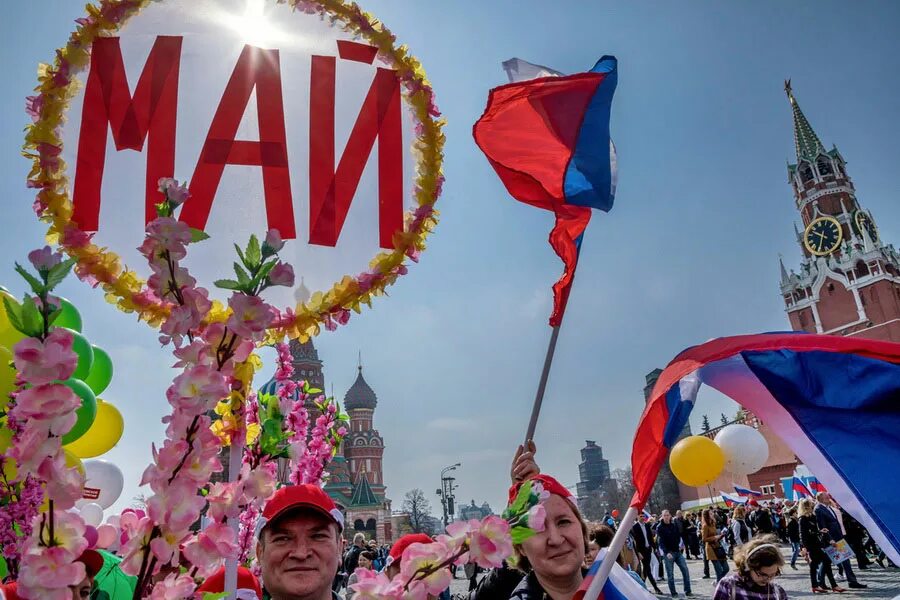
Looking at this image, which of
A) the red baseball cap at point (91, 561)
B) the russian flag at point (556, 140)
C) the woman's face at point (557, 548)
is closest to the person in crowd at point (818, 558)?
the russian flag at point (556, 140)

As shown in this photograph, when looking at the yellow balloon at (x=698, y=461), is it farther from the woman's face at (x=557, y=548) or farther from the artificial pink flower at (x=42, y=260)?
the artificial pink flower at (x=42, y=260)

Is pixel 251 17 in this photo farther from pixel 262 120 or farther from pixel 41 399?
pixel 41 399

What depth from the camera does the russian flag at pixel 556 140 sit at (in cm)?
379

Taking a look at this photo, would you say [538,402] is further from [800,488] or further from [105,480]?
[800,488]

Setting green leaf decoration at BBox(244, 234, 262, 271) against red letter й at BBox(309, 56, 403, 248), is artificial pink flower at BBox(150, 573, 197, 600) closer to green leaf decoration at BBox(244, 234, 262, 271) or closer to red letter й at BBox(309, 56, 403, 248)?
green leaf decoration at BBox(244, 234, 262, 271)

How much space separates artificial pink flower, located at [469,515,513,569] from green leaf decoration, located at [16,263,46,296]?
3.45ft

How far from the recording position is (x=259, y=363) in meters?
2.37

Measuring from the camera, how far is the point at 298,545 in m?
2.64

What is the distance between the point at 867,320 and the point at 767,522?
4972cm

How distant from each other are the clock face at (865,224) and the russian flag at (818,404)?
230 ft

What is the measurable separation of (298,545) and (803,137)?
270 feet

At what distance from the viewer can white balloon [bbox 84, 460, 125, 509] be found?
25.5 ft

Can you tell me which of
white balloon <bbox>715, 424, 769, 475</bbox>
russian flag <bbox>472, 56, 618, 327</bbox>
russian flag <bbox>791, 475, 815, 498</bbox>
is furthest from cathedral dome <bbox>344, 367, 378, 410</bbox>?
russian flag <bbox>472, 56, 618, 327</bbox>

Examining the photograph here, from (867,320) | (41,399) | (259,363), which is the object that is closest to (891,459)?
(259,363)
